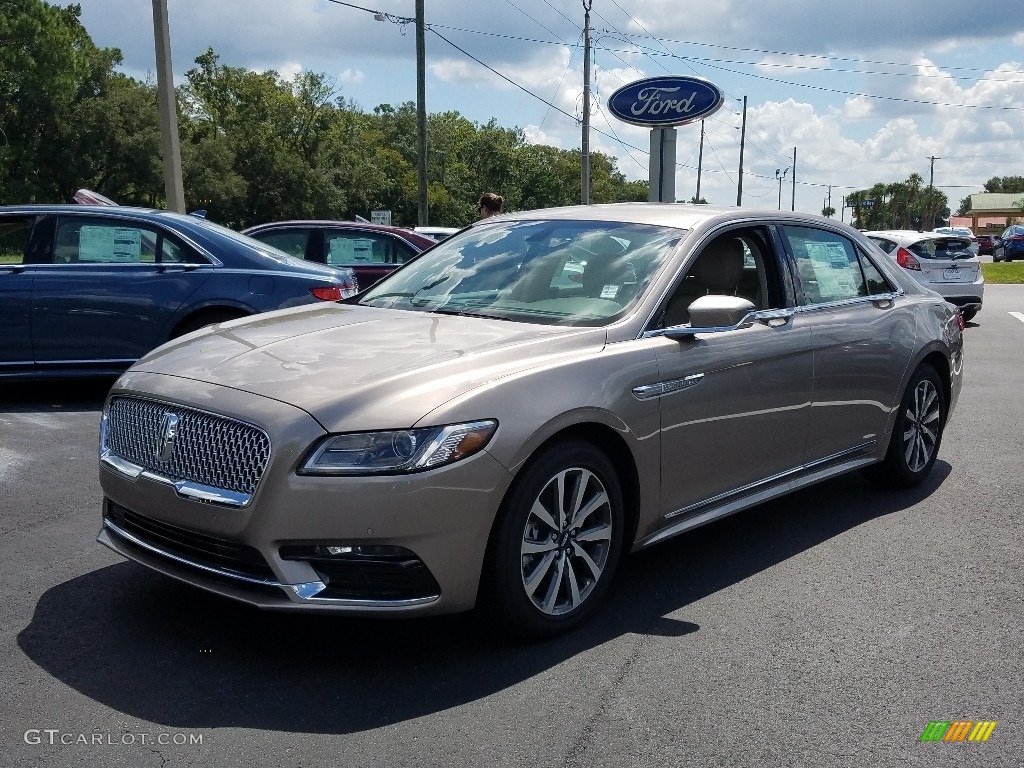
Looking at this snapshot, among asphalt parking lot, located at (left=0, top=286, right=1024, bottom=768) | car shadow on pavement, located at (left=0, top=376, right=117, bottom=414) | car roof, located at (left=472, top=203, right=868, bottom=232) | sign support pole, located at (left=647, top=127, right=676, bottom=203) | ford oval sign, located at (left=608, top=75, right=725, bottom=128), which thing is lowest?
asphalt parking lot, located at (left=0, top=286, right=1024, bottom=768)

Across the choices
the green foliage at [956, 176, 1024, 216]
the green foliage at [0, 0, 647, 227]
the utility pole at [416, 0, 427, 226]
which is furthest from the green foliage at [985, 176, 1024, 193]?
the utility pole at [416, 0, 427, 226]

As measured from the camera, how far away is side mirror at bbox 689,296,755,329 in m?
4.35

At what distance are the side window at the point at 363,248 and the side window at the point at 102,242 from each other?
4.21 metres

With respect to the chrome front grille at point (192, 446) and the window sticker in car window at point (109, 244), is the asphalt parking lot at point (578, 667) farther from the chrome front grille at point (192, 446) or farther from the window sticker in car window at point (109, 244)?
the window sticker in car window at point (109, 244)

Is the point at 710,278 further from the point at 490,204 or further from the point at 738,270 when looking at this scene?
the point at 490,204

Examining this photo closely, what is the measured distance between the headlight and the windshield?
1.09m

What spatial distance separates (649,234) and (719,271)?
1.40 feet

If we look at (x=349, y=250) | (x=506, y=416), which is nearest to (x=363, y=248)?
(x=349, y=250)

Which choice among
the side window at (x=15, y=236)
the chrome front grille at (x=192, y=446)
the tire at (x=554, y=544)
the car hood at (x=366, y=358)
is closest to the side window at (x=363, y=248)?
the side window at (x=15, y=236)

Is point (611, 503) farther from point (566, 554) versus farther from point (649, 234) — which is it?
point (649, 234)

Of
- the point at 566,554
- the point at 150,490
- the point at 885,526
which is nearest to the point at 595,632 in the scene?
the point at 566,554

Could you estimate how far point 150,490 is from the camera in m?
3.72

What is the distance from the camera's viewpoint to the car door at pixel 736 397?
4363mm

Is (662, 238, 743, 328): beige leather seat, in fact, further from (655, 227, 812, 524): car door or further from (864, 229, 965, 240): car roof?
(864, 229, 965, 240): car roof
